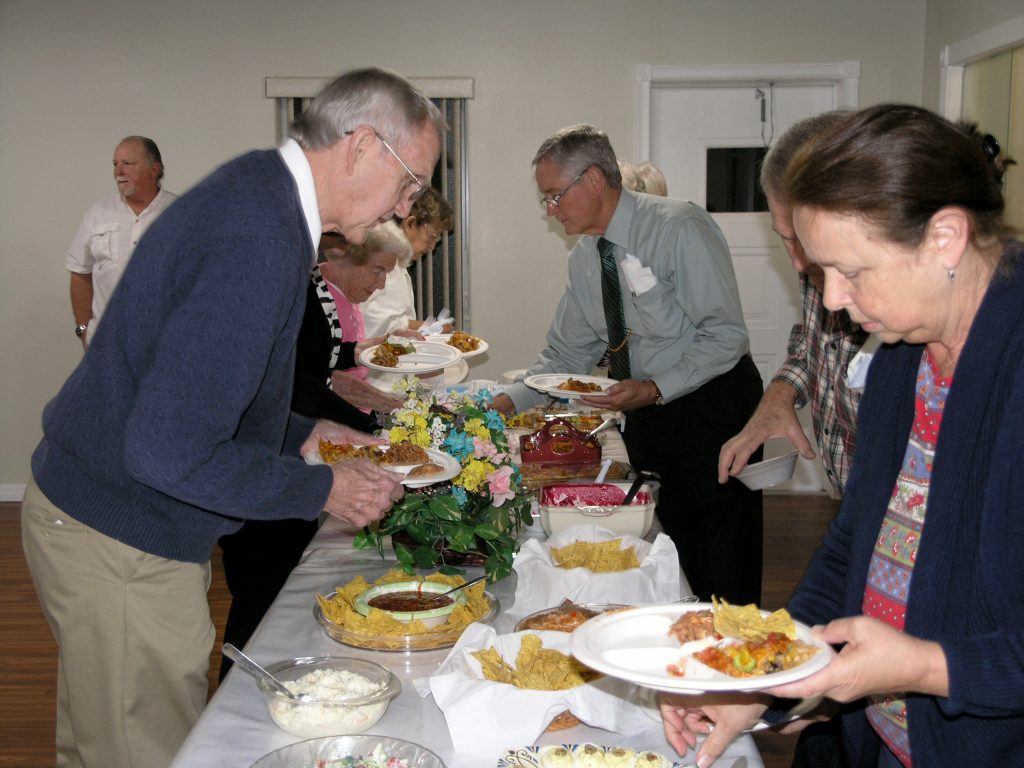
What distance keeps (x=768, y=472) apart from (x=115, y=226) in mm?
4291

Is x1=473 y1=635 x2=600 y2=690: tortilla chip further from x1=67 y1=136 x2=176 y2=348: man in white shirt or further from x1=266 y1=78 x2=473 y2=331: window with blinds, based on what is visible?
x1=266 y1=78 x2=473 y2=331: window with blinds

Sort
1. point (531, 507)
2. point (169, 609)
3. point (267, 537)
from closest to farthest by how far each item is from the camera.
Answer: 1. point (169, 609)
2. point (531, 507)
3. point (267, 537)

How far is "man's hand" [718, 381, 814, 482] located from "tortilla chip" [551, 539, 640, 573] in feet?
1.50

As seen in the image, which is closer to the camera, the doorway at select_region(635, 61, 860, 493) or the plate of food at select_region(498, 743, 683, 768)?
the plate of food at select_region(498, 743, 683, 768)

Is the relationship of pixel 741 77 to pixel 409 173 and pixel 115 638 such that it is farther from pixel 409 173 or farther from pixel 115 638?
pixel 115 638

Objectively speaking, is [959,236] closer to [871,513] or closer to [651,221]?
[871,513]

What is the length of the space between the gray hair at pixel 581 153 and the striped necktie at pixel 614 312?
237 mm

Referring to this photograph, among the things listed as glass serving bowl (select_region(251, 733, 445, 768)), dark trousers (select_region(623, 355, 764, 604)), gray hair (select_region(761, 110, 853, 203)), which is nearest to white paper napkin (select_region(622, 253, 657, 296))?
dark trousers (select_region(623, 355, 764, 604))

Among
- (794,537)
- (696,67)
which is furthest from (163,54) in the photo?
(794,537)

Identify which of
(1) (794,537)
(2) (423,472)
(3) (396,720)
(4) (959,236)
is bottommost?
(1) (794,537)

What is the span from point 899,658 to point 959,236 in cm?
45

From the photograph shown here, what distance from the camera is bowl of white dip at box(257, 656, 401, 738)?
1.31 meters

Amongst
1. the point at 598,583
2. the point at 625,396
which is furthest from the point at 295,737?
the point at 625,396

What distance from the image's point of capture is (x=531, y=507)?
2396mm
